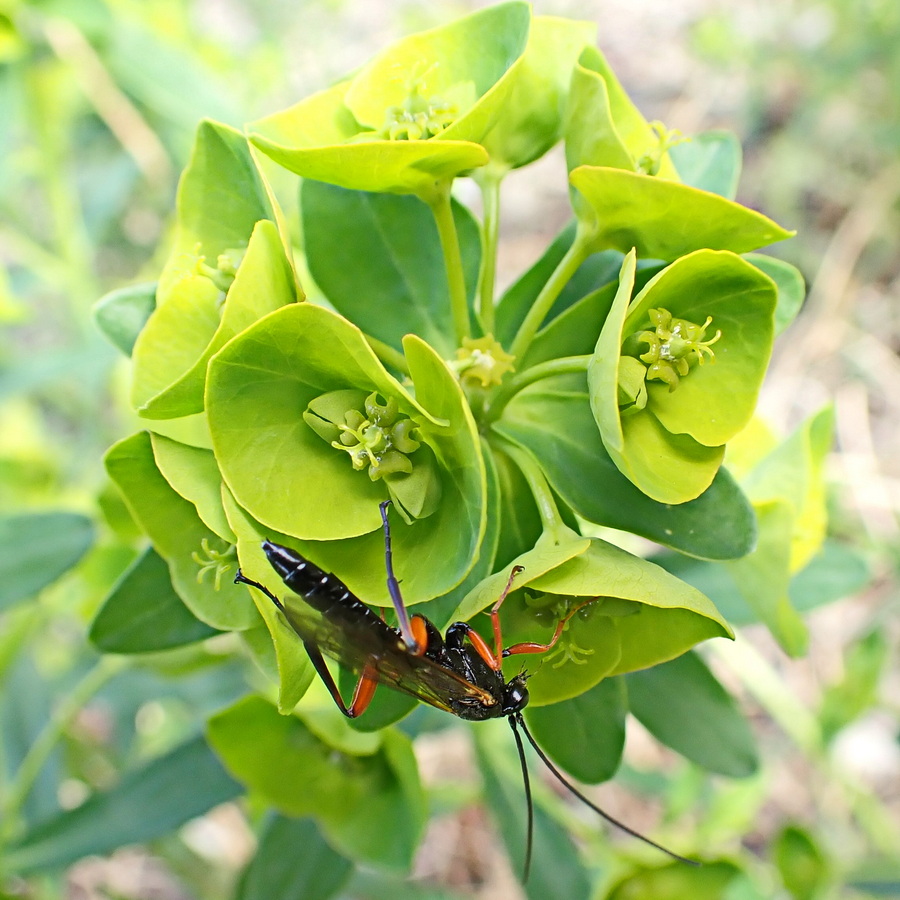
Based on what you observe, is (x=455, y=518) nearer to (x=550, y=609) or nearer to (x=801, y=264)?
(x=550, y=609)

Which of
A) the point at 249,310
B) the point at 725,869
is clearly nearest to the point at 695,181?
the point at 249,310

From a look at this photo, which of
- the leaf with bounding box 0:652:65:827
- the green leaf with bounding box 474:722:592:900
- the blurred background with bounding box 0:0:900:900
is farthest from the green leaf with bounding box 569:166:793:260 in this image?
the leaf with bounding box 0:652:65:827

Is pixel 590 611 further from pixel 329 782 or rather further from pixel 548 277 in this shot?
pixel 329 782

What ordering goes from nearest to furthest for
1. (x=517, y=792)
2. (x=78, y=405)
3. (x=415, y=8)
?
(x=517, y=792) → (x=78, y=405) → (x=415, y=8)

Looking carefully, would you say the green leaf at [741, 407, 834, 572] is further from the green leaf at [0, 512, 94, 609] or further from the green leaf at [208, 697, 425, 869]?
the green leaf at [0, 512, 94, 609]

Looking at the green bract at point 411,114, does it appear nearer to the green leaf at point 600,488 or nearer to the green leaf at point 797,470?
the green leaf at point 600,488

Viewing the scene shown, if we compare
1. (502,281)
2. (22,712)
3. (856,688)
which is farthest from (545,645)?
(502,281)

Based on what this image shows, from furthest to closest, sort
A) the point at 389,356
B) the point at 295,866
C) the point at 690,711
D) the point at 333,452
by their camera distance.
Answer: the point at 295,866
the point at 690,711
the point at 389,356
the point at 333,452
